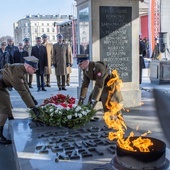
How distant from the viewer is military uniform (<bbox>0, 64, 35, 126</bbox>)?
4914 mm

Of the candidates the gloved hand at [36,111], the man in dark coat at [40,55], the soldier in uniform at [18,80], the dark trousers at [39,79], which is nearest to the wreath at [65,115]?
the gloved hand at [36,111]

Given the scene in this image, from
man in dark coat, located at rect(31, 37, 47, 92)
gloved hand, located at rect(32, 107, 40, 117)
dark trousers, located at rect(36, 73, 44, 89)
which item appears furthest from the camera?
man in dark coat, located at rect(31, 37, 47, 92)

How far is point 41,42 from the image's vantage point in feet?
36.4

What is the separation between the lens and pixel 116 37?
764cm

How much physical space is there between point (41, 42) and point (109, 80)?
5.96 meters

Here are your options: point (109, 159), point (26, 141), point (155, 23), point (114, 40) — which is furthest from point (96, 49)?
point (155, 23)

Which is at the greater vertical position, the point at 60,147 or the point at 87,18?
the point at 87,18

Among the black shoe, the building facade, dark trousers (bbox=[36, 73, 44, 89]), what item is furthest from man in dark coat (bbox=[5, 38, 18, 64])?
the building facade

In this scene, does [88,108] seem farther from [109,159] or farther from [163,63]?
[163,63]

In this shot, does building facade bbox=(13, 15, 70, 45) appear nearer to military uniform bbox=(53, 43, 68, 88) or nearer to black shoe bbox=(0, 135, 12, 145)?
military uniform bbox=(53, 43, 68, 88)

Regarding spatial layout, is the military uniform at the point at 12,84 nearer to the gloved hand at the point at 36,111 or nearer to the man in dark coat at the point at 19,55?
the gloved hand at the point at 36,111

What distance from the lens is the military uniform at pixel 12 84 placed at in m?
4.91

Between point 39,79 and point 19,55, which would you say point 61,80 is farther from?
point 19,55

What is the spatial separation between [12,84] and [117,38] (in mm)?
3397
